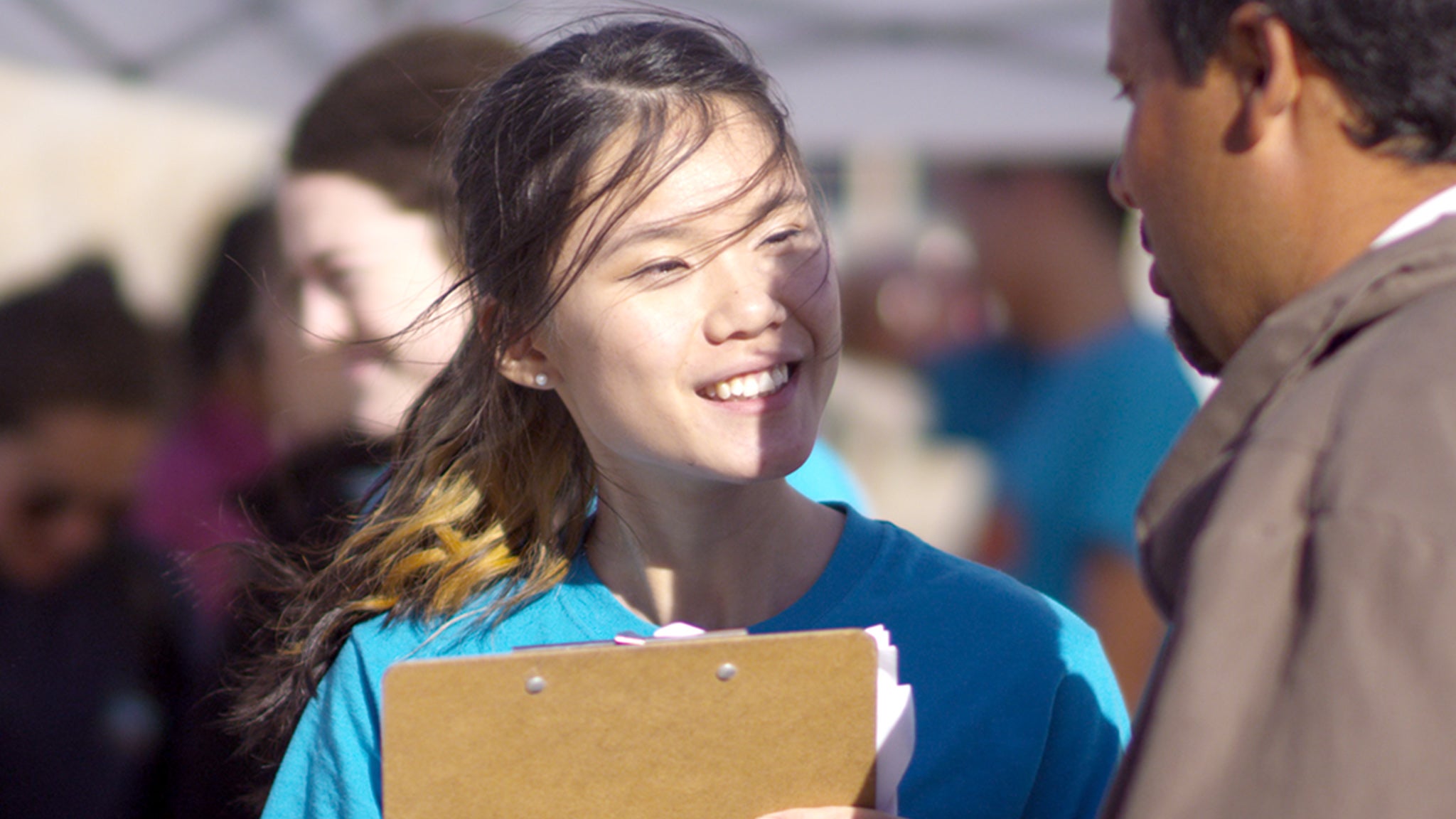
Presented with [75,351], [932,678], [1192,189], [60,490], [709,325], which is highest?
[1192,189]

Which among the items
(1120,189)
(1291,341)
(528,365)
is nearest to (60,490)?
(528,365)

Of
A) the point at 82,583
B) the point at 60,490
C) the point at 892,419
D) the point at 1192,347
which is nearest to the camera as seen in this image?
the point at 1192,347

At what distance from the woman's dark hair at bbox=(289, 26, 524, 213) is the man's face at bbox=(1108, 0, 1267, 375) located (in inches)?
45.1

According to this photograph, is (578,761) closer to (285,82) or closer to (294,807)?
(294,807)

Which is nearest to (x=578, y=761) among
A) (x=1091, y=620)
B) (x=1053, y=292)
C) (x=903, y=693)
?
(x=903, y=693)

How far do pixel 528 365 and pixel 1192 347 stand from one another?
0.76 m

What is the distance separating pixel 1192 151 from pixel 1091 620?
1.93m

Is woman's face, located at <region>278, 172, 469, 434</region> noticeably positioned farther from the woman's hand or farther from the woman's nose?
the woman's hand

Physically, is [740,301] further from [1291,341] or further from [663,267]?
[1291,341]

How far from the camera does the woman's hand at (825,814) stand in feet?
3.76

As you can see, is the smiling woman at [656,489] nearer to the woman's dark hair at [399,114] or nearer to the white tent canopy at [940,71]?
the woman's dark hair at [399,114]

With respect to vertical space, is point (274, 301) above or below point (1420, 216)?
below

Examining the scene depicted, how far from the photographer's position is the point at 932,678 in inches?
54.3

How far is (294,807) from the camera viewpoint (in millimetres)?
1411
